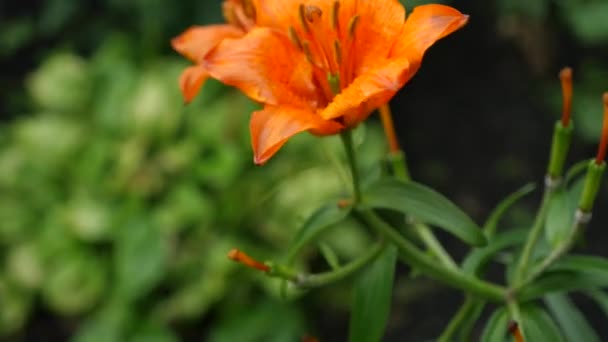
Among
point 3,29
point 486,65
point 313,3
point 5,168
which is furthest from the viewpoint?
point 3,29

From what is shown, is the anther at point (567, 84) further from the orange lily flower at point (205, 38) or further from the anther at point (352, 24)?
the orange lily flower at point (205, 38)

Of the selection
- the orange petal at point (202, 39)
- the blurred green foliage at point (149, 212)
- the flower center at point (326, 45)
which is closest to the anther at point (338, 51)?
the flower center at point (326, 45)

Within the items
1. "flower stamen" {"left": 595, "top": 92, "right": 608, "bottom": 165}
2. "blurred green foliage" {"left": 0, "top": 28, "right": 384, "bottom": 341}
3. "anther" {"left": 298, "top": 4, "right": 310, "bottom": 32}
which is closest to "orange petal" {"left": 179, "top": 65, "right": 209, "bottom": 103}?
"anther" {"left": 298, "top": 4, "right": 310, "bottom": 32}

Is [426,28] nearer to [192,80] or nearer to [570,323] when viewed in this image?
[192,80]

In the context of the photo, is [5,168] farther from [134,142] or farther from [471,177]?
[471,177]

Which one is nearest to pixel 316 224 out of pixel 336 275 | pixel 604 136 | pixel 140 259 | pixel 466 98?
pixel 336 275

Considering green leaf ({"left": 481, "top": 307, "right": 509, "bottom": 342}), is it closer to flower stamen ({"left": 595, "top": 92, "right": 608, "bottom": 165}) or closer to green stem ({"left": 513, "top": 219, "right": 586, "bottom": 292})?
green stem ({"left": 513, "top": 219, "right": 586, "bottom": 292})

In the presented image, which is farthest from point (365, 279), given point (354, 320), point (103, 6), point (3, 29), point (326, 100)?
point (3, 29)
